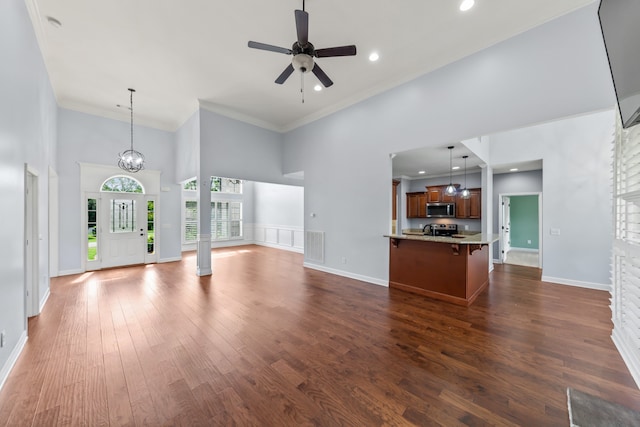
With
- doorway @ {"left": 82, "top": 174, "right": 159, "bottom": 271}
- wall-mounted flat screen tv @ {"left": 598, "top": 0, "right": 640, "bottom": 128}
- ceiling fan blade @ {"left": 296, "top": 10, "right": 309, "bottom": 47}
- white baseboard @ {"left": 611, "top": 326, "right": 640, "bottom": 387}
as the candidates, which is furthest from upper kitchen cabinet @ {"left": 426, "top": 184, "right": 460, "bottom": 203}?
doorway @ {"left": 82, "top": 174, "right": 159, "bottom": 271}

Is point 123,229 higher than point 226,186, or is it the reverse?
point 226,186

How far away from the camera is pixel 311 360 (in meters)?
2.29

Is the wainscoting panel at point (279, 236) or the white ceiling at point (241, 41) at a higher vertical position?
the white ceiling at point (241, 41)

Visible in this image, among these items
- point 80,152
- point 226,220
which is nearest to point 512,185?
point 226,220

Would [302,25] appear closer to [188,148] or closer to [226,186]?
[188,148]

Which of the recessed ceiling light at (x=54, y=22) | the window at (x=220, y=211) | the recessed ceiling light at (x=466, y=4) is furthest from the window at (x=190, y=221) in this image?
the recessed ceiling light at (x=466, y=4)

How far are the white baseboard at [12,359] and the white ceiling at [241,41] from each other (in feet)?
12.5

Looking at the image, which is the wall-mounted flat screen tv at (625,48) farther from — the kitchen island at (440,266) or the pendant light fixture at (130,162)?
the pendant light fixture at (130,162)

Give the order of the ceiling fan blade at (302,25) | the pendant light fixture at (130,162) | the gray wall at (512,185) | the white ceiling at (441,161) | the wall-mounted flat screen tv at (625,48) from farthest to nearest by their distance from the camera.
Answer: the gray wall at (512,185) → the pendant light fixture at (130,162) → the white ceiling at (441,161) → the ceiling fan blade at (302,25) → the wall-mounted flat screen tv at (625,48)

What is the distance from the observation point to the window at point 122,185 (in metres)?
6.03

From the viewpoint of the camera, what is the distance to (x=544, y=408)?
172 cm

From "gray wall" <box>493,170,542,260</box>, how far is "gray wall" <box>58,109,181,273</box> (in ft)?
32.2

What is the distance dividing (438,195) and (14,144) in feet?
30.8

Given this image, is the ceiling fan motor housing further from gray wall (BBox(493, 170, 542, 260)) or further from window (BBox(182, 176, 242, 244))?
window (BBox(182, 176, 242, 244))
